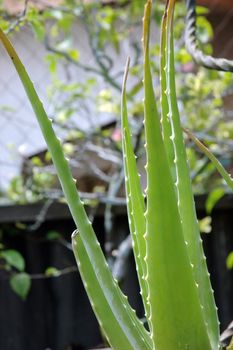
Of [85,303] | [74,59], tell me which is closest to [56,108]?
[74,59]

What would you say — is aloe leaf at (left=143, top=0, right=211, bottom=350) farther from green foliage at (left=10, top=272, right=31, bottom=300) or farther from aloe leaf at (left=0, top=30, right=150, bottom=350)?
green foliage at (left=10, top=272, right=31, bottom=300)

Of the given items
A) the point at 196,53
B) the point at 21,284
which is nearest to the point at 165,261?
the point at 196,53

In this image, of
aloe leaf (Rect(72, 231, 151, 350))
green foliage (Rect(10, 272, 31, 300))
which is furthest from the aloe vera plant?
green foliage (Rect(10, 272, 31, 300))

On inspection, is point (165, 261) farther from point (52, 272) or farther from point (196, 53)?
point (52, 272)

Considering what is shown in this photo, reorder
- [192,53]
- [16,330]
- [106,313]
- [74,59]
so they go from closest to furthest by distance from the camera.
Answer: [106,313] < [192,53] < [16,330] < [74,59]

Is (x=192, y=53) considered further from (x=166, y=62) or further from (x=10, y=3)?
(x=10, y=3)

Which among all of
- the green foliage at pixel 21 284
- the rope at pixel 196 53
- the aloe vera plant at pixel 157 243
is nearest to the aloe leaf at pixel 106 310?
the aloe vera plant at pixel 157 243
